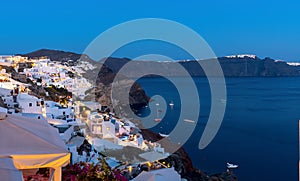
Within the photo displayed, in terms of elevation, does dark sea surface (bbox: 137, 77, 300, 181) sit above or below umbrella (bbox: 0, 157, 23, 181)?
below

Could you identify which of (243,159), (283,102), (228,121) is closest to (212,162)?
(243,159)

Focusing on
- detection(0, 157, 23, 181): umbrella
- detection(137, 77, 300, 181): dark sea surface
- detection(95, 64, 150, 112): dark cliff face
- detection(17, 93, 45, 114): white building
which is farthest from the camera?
detection(95, 64, 150, 112): dark cliff face

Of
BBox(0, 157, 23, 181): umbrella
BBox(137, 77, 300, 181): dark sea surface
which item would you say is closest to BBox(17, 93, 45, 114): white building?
BBox(137, 77, 300, 181): dark sea surface

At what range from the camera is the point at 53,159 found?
2391 millimetres

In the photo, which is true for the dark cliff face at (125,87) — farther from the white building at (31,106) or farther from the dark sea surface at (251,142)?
the white building at (31,106)

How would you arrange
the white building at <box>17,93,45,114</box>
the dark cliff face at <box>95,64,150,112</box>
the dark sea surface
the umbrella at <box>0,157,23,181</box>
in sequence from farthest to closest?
the dark cliff face at <box>95,64,150,112</box>
the dark sea surface
the white building at <box>17,93,45,114</box>
the umbrella at <box>0,157,23,181</box>

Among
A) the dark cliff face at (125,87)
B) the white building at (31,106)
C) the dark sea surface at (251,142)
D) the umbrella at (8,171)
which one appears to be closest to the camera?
the umbrella at (8,171)

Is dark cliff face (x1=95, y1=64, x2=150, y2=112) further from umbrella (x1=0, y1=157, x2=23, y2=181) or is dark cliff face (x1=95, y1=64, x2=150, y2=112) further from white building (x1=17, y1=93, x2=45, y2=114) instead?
umbrella (x1=0, y1=157, x2=23, y2=181)

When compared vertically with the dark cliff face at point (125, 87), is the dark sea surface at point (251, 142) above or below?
below

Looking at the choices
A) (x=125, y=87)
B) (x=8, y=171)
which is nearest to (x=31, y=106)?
(x=8, y=171)

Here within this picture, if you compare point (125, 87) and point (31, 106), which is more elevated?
point (125, 87)

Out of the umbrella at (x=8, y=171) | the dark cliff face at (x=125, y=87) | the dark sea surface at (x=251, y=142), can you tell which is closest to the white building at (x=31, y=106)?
the dark sea surface at (x=251, y=142)

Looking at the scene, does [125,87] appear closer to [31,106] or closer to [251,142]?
[251,142]

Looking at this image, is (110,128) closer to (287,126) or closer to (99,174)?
(99,174)
